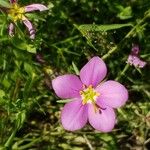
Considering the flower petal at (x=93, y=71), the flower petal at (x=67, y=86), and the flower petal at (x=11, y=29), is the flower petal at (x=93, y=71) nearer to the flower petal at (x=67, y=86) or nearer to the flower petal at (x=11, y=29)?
the flower petal at (x=67, y=86)

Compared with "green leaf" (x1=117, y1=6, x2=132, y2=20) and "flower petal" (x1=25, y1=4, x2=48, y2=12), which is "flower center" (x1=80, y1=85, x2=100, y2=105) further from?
"green leaf" (x1=117, y1=6, x2=132, y2=20)

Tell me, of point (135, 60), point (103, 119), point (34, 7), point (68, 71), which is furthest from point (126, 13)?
point (103, 119)

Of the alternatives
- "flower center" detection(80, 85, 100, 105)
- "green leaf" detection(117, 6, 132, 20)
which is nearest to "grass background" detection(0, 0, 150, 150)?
"green leaf" detection(117, 6, 132, 20)

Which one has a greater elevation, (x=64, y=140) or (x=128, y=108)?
(x=128, y=108)

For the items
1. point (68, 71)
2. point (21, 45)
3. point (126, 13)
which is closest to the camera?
point (21, 45)

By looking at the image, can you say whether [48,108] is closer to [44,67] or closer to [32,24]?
[44,67]

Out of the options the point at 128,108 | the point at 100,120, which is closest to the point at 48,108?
the point at 128,108

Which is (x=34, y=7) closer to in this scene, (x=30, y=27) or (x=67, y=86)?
(x=30, y=27)
